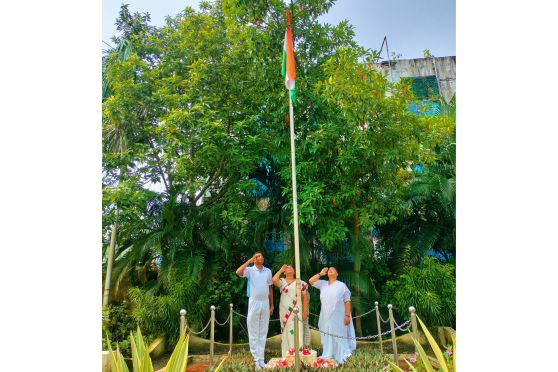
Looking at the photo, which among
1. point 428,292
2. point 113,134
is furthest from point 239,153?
point 428,292

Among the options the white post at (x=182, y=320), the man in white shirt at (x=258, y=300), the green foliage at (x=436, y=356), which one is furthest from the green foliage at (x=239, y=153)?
the green foliage at (x=436, y=356)

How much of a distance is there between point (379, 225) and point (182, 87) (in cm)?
236

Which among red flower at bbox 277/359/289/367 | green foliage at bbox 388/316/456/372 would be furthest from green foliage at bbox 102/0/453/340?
green foliage at bbox 388/316/456/372

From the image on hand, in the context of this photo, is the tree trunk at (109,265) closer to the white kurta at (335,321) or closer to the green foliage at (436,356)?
the white kurta at (335,321)

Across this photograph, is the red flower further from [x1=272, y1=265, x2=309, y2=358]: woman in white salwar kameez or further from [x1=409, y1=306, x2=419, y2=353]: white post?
[x1=409, y1=306, x2=419, y2=353]: white post

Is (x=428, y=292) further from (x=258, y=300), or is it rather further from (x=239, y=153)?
(x=239, y=153)

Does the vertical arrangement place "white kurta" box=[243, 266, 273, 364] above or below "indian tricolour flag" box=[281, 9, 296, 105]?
below

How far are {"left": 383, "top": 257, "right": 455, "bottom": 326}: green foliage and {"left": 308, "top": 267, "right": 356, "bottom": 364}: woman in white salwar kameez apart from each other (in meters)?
0.39

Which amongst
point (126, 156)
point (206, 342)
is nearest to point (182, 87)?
point (126, 156)

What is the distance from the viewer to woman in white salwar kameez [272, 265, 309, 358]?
4250 mm

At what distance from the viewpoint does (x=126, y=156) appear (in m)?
4.75

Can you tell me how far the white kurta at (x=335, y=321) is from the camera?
422 cm
